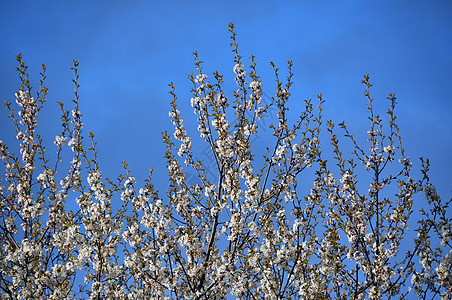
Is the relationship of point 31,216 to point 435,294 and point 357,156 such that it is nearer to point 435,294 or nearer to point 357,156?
point 357,156

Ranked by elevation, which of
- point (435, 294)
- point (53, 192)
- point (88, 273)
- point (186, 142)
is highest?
point (186, 142)

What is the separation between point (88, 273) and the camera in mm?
7539

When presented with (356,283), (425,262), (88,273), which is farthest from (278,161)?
(88,273)

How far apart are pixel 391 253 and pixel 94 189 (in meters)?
5.45

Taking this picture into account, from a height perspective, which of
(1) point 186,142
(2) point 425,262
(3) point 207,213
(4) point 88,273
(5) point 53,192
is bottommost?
(2) point 425,262

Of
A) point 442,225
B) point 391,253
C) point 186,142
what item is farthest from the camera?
point 186,142

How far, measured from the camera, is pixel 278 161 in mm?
7258

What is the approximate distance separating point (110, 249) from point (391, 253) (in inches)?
197

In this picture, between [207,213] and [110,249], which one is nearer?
[110,249]

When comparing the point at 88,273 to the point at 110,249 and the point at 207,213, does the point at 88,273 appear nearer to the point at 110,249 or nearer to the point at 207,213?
the point at 110,249

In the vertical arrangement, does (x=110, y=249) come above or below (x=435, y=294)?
above

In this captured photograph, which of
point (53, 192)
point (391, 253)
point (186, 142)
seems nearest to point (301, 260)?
point (391, 253)

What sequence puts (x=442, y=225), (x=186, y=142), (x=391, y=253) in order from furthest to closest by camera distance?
(x=186, y=142) < (x=391, y=253) < (x=442, y=225)

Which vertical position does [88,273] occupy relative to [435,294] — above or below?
above
